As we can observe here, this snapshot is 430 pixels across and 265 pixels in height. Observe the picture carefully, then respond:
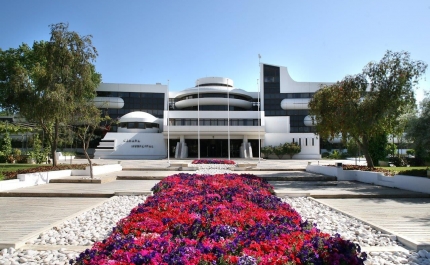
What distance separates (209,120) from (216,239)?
1782 inches

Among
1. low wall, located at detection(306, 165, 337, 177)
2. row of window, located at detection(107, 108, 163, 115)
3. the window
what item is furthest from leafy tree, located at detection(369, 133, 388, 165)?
row of window, located at detection(107, 108, 163, 115)

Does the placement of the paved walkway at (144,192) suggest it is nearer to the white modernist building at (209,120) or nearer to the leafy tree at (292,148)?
the white modernist building at (209,120)

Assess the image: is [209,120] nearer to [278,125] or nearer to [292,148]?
[278,125]

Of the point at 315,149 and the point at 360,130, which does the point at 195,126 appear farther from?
the point at 360,130

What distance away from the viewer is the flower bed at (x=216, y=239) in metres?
3.59

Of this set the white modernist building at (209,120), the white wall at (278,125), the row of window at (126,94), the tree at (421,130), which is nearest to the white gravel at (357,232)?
the tree at (421,130)

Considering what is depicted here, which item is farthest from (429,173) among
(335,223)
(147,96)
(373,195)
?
(147,96)

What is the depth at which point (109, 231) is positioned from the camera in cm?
672

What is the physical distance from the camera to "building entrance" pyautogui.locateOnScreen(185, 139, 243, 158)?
159ft

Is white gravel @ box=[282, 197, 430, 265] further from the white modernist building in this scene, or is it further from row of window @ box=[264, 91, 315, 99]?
row of window @ box=[264, 91, 315, 99]

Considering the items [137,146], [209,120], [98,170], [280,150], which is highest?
[209,120]

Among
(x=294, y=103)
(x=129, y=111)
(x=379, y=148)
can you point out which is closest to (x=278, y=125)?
(x=294, y=103)

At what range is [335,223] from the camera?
24.2 ft

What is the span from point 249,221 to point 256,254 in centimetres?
181
